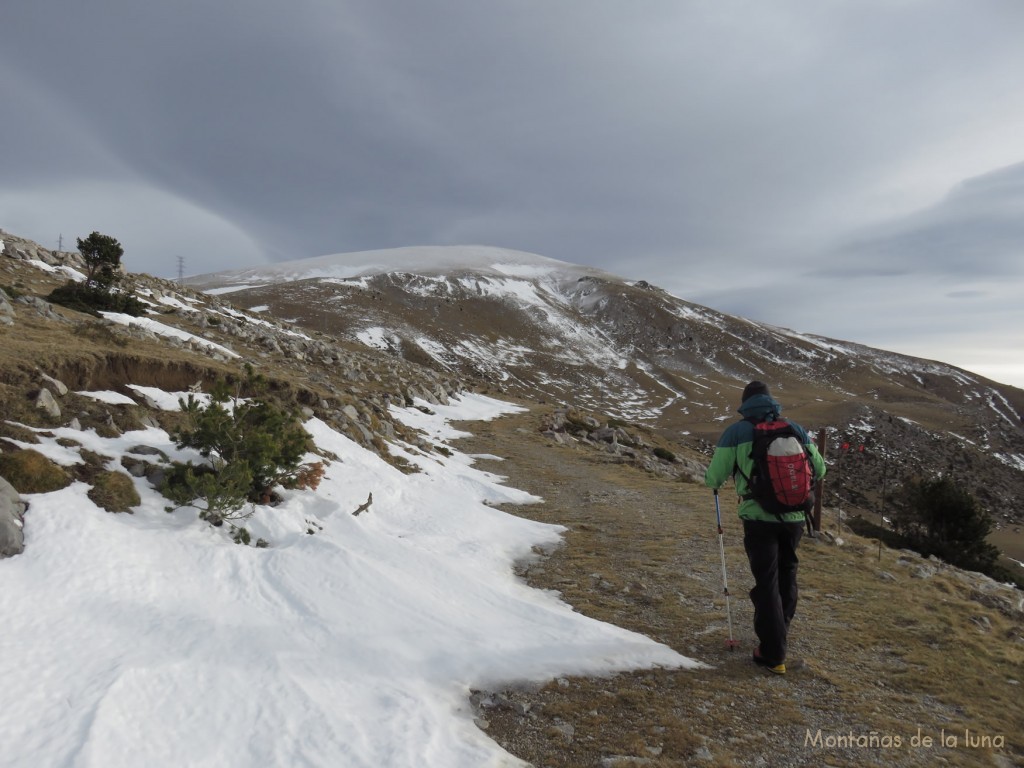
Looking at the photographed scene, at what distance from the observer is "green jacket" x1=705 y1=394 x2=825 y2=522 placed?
18.4 feet

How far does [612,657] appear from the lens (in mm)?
5617

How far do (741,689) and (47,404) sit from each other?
33.9 feet

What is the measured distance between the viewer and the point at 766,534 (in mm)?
5508

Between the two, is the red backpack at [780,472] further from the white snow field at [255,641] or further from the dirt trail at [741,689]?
the white snow field at [255,641]

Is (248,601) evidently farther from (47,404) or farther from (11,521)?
(47,404)

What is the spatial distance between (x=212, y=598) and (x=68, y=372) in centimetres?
710

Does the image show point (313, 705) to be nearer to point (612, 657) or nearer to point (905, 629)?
point (612, 657)

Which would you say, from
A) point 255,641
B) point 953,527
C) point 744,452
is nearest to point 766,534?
point 744,452

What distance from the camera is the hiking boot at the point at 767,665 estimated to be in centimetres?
549

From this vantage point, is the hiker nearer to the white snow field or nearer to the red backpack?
the red backpack

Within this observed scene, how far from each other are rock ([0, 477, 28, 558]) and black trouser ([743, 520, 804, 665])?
7.52 meters

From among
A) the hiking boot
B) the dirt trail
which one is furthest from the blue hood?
the dirt trail

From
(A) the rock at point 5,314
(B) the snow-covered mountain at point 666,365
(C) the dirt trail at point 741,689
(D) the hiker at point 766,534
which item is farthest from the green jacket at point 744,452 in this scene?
(B) the snow-covered mountain at point 666,365

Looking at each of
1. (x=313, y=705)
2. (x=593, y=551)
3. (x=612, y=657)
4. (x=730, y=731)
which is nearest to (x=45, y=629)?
(x=313, y=705)
